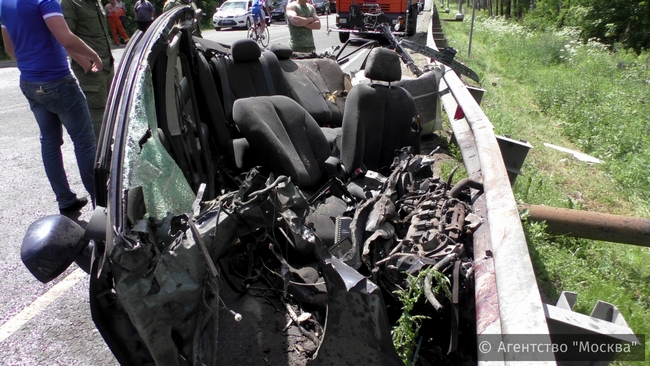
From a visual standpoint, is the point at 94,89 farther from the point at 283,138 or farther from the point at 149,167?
the point at 149,167

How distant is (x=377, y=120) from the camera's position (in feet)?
13.2

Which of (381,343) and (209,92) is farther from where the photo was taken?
(209,92)

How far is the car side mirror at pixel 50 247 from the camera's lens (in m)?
1.71

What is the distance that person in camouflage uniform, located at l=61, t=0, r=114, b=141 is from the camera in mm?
4543


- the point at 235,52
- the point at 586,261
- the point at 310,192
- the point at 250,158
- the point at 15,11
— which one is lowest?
the point at 586,261

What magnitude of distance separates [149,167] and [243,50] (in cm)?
302

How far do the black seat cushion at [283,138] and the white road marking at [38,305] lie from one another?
1547mm

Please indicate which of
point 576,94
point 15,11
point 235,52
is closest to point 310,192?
point 235,52

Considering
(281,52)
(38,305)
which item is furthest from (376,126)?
(38,305)

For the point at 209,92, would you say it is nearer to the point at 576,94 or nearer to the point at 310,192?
the point at 310,192

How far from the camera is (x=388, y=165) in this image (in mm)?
4109

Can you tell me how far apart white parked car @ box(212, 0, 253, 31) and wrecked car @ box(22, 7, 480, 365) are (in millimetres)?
19277

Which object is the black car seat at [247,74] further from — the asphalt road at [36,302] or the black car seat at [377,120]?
the asphalt road at [36,302]

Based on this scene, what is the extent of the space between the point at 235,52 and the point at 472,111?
2382mm
